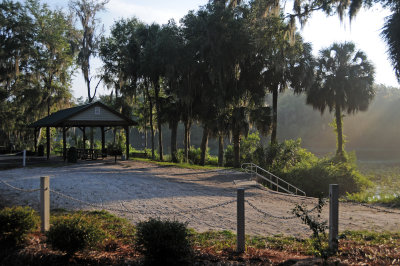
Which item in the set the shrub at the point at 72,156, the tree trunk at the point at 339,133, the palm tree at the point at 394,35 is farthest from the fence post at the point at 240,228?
the tree trunk at the point at 339,133

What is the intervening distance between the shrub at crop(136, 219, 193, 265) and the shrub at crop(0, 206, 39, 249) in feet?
7.83

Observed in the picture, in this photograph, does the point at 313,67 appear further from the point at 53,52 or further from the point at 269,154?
the point at 53,52

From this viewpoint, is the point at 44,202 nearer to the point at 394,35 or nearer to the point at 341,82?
the point at 394,35

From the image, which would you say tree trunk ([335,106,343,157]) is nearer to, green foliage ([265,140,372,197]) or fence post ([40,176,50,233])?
green foliage ([265,140,372,197])

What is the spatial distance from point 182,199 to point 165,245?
645 cm

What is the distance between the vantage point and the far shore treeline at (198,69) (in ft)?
78.1

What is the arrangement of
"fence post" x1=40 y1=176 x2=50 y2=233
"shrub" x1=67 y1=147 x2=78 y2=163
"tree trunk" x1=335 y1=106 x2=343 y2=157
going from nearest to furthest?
"fence post" x1=40 y1=176 x2=50 y2=233, "shrub" x1=67 y1=147 x2=78 y2=163, "tree trunk" x1=335 y1=106 x2=343 y2=157

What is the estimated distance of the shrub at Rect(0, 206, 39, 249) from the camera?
592 cm

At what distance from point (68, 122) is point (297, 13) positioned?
16.1 metres

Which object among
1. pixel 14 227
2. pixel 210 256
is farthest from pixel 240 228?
pixel 14 227

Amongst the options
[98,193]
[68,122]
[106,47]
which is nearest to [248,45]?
[68,122]

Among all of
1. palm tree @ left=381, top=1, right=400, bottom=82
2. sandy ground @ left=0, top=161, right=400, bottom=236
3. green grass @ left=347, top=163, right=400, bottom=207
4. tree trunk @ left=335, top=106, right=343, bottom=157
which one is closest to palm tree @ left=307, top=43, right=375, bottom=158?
tree trunk @ left=335, top=106, right=343, bottom=157

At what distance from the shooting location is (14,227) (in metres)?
5.98

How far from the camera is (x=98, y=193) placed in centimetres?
Result: 1180
